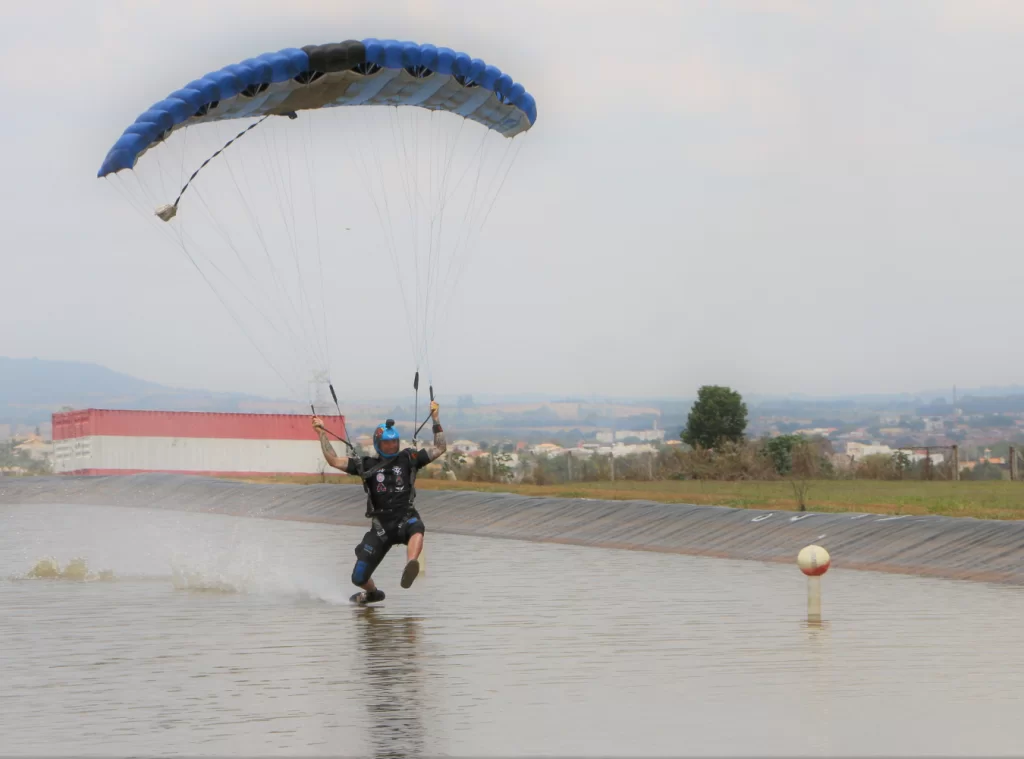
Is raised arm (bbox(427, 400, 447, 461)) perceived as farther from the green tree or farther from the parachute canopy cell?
the green tree

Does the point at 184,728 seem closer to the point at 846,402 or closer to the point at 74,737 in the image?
the point at 74,737

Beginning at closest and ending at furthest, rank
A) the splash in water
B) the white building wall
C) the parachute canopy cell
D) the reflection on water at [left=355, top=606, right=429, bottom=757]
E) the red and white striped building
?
the reflection on water at [left=355, top=606, right=429, bottom=757]
the parachute canopy cell
the splash in water
the white building wall
the red and white striped building

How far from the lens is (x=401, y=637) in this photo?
1470 cm

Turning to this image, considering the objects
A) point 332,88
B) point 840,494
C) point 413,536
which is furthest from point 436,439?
point 840,494

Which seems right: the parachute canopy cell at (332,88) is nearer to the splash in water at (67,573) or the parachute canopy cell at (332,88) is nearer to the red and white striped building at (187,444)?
the splash in water at (67,573)

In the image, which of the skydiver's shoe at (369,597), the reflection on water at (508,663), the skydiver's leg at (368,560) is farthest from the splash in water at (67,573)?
the skydiver's leg at (368,560)

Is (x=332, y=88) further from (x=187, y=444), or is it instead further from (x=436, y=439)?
(x=187, y=444)

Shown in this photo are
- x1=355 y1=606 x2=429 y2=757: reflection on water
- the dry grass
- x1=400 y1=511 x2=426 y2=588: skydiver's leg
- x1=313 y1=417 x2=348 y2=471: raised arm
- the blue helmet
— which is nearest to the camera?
x1=355 y1=606 x2=429 y2=757: reflection on water

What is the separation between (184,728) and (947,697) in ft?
17.2

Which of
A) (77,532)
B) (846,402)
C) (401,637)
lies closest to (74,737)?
(401,637)

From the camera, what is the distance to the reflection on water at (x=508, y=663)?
31.6 ft

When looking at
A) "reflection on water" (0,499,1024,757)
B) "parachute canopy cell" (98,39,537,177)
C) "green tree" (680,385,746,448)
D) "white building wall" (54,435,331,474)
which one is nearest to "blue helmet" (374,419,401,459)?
"reflection on water" (0,499,1024,757)

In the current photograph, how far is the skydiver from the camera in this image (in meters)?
17.7

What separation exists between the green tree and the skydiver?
37.0 meters
